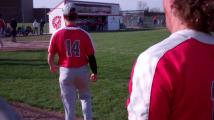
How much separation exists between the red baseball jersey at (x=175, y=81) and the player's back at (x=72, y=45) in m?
4.27

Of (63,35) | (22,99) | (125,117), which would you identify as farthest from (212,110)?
(22,99)

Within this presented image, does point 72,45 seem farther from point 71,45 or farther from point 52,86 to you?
point 52,86

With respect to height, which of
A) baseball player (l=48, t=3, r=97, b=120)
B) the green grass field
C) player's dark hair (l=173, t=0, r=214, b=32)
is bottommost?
the green grass field

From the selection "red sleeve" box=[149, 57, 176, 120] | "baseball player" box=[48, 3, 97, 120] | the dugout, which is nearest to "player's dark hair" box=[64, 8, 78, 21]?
"baseball player" box=[48, 3, 97, 120]

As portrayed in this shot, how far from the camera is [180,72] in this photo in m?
1.94

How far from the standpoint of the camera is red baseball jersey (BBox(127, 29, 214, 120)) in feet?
6.29

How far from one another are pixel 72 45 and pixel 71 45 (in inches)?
0.6

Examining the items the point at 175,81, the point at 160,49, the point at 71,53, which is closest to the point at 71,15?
the point at 71,53

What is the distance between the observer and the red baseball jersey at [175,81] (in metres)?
1.92

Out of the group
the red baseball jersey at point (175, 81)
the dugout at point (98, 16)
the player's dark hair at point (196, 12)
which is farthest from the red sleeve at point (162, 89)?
the dugout at point (98, 16)

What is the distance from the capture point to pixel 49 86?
36.2 ft

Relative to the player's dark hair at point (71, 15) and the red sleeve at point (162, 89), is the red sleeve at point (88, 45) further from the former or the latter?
the red sleeve at point (162, 89)

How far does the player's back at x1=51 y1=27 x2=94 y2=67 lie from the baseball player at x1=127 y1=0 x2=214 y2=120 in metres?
4.25

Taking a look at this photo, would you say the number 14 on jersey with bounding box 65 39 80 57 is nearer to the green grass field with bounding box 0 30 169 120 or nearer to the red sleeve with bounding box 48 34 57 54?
the red sleeve with bounding box 48 34 57 54
